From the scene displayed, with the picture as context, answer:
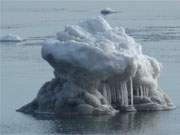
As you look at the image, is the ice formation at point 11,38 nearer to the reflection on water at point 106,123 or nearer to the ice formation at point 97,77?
the ice formation at point 97,77

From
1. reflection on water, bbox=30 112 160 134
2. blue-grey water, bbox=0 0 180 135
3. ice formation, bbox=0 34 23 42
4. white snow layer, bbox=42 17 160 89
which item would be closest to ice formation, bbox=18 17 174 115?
white snow layer, bbox=42 17 160 89

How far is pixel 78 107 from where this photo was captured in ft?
170

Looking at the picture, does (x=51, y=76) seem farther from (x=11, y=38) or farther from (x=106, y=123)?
(x=11, y=38)

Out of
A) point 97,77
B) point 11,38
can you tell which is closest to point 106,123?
point 97,77

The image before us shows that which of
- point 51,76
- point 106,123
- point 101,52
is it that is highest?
point 101,52

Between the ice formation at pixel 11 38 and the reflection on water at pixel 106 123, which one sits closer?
the reflection on water at pixel 106 123

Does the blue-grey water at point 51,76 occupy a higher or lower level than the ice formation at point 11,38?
lower

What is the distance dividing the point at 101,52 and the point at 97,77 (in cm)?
128

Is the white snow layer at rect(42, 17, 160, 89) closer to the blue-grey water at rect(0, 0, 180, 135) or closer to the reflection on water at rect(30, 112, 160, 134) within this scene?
the reflection on water at rect(30, 112, 160, 134)

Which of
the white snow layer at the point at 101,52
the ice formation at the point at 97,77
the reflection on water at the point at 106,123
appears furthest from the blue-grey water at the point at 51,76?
the white snow layer at the point at 101,52

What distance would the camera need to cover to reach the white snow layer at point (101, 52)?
50812 millimetres

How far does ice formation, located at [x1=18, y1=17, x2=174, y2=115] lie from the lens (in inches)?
2005

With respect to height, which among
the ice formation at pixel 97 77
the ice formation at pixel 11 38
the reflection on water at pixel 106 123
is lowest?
the reflection on water at pixel 106 123

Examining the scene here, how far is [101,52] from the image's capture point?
51.0m
